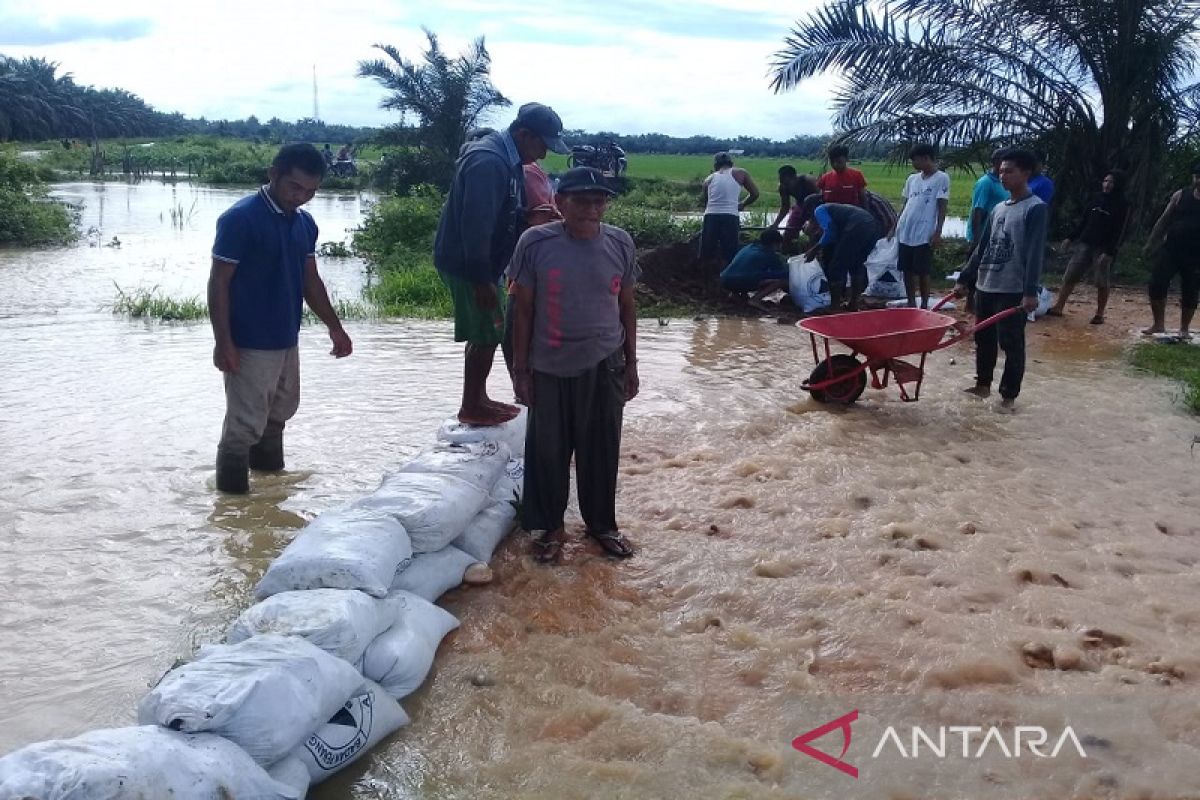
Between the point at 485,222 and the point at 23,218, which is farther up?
the point at 485,222

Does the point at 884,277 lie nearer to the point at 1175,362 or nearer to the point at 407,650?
the point at 1175,362

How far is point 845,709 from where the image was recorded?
3.06 meters

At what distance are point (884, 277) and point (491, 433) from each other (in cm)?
719

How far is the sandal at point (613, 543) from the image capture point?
4.21 m

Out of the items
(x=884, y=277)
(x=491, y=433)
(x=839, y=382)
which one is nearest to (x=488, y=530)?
(x=491, y=433)

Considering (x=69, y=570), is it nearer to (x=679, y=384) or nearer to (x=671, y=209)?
(x=679, y=384)

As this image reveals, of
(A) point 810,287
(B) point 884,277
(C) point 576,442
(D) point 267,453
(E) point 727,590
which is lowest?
(E) point 727,590

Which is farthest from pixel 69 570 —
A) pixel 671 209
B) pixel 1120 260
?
pixel 671 209

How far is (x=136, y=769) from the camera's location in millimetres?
2072

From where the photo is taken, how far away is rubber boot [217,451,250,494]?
4.79 m

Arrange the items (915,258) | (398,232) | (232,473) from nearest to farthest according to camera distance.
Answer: (232,473), (915,258), (398,232)

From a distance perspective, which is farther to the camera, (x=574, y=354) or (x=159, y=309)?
(x=159, y=309)

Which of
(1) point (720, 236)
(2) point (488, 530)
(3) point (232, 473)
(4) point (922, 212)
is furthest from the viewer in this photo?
(1) point (720, 236)

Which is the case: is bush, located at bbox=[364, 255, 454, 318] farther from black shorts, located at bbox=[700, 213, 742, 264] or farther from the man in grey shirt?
the man in grey shirt
